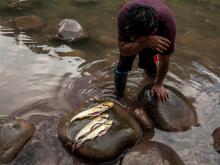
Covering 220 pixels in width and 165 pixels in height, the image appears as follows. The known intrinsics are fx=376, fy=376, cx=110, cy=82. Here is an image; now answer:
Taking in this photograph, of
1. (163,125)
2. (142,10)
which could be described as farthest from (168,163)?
(142,10)

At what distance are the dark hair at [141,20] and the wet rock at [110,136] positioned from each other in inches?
48.7

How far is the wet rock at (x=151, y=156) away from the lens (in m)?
4.30

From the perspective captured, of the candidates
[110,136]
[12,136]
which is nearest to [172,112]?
[110,136]

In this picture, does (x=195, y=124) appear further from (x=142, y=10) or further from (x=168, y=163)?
(x=142, y=10)

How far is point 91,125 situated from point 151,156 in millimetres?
818

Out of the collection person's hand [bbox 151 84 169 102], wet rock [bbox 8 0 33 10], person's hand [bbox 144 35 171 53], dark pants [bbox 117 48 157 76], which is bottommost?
wet rock [bbox 8 0 33 10]

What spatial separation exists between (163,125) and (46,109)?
66.1 inches

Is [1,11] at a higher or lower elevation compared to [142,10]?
lower

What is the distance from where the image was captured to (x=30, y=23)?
807 centimetres

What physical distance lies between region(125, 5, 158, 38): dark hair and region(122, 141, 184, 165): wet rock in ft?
4.62

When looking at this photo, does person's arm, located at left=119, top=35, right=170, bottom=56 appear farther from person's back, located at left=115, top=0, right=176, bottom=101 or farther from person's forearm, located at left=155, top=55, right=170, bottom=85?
person's forearm, located at left=155, top=55, right=170, bottom=85

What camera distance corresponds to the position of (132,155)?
14.4 feet

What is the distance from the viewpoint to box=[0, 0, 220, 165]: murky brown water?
482 cm

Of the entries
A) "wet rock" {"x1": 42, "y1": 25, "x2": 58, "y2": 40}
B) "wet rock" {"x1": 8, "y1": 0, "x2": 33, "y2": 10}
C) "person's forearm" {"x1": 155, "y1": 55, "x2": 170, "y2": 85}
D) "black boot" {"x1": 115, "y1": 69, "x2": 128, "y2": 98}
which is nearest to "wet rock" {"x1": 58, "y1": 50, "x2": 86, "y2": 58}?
"wet rock" {"x1": 42, "y1": 25, "x2": 58, "y2": 40}
